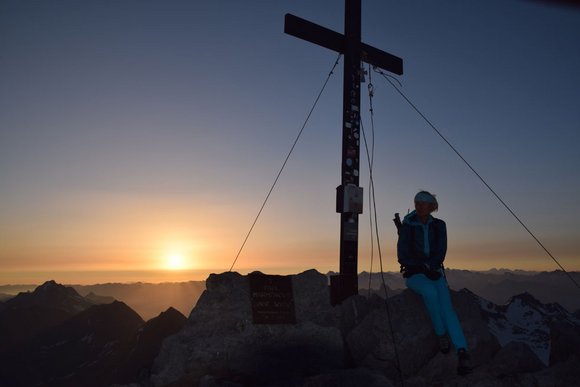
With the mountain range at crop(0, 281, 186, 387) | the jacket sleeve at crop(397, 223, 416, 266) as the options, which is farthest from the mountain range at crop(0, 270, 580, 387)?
the mountain range at crop(0, 281, 186, 387)

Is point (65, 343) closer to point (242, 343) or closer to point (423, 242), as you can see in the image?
point (242, 343)

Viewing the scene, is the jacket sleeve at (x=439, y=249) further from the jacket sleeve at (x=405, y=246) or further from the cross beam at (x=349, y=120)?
the cross beam at (x=349, y=120)

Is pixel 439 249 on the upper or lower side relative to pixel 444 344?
upper

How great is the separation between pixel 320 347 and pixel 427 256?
2.65 m

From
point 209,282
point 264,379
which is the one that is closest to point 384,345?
point 264,379

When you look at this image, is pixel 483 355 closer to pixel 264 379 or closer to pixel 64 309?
pixel 264 379

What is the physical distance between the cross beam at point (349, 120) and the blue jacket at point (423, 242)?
2525 millimetres

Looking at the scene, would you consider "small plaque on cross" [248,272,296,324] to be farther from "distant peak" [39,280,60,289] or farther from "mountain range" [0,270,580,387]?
"distant peak" [39,280,60,289]

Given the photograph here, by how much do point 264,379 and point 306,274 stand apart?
2452 millimetres

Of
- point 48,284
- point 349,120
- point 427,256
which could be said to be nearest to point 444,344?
point 427,256

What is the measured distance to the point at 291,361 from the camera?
8.01 m

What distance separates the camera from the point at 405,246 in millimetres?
7551

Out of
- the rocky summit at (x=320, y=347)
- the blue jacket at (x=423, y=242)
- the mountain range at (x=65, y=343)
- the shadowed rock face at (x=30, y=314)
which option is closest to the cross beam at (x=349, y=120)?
the rocky summit at (x=320, y=347)

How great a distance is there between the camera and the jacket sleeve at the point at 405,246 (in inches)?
297
